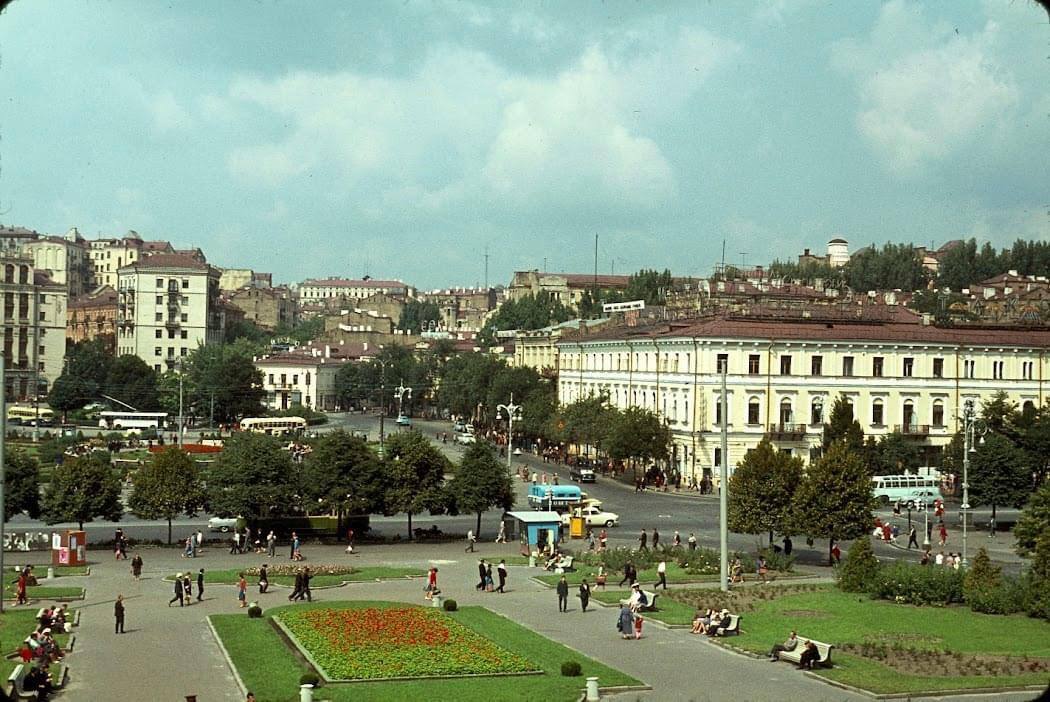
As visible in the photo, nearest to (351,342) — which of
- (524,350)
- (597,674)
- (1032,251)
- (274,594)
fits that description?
(524,350)

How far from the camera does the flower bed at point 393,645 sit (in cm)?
2500

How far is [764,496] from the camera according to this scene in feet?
141

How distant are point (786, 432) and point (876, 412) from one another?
5402 millimetres

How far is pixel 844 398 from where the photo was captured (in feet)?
225

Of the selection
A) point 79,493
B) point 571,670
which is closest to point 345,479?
point 79,493

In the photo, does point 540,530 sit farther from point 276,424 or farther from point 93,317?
point 93,317

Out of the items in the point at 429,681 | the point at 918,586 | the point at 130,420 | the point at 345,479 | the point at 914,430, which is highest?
the point at 914,430

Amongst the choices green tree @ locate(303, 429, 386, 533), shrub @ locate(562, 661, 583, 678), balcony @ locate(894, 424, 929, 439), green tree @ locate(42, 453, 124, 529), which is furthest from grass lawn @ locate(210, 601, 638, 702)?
balcony @ locate(894, 424, 929, 439)

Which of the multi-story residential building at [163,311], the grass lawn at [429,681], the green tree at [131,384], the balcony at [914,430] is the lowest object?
the grass lawn at [429,681]

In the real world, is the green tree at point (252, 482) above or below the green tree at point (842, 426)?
below

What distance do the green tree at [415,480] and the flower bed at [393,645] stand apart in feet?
47.2

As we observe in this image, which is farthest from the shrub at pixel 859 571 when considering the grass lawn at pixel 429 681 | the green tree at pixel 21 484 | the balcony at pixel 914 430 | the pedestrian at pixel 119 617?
the balcony at pixel 914 430

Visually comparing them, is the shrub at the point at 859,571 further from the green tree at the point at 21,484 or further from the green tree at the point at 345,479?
the green tree at the point at 21,484

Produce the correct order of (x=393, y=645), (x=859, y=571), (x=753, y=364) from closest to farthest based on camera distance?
(x=393, y=645) → (x=859, y=571) → (x=753, y=364)
